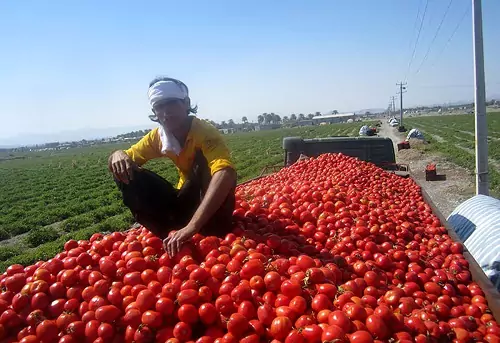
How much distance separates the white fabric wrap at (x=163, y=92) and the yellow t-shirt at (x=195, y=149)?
16.1 inches

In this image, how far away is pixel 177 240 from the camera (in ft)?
10.4

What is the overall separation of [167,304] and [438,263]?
8.54 feet

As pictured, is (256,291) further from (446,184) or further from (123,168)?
(446,184)

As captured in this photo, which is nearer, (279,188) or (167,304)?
(167,304)

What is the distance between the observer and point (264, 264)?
118 inches

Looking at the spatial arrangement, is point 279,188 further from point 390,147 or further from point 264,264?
point 390,147

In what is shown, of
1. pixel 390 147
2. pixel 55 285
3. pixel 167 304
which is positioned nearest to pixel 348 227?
pixel 167 304

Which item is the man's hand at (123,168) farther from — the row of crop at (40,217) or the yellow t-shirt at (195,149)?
the row of crop at (40,217)

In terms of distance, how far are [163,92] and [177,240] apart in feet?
5.03

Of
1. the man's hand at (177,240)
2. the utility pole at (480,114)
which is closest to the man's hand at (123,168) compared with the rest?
the man's hand at (177,240)

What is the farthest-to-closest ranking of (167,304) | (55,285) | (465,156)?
(465,156), (55,285), (167,304)

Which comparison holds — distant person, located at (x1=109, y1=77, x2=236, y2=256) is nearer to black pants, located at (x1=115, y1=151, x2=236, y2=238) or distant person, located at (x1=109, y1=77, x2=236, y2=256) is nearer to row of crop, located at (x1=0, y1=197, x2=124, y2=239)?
black pants, located at (x1=115, y1=151, x2=236, y2=238)

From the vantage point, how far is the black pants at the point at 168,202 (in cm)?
377

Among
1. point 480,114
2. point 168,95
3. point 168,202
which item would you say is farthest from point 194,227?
point 480,114
